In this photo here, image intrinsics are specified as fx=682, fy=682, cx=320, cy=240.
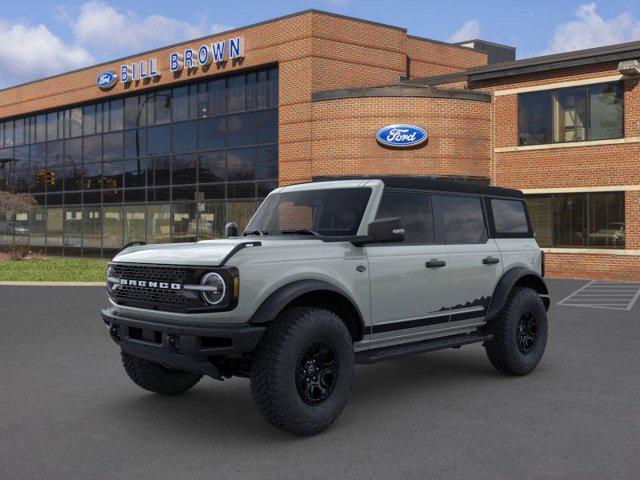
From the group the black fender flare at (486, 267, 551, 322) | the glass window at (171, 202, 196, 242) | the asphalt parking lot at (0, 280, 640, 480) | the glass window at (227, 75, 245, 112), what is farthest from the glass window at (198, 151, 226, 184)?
the black fender flare at (486, 267, 551, 322)

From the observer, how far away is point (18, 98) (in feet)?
123

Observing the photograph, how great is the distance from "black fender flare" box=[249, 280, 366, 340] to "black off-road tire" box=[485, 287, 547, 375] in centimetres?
231

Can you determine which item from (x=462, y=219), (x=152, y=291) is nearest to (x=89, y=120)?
(x=462, y=219)

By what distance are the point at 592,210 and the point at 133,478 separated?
20023 millimetres

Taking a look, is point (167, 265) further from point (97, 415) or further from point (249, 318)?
point (97, 415)

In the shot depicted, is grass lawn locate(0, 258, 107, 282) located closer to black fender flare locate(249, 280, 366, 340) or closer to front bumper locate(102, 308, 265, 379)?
front bumper locate(102, 308, 265, 379)

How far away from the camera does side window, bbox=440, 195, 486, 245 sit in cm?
679

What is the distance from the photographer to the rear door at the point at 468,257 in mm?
6645

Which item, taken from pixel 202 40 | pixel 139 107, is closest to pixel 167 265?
pixel 202 40

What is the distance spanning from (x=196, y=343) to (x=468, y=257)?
306 cm

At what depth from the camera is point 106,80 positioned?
3169cm

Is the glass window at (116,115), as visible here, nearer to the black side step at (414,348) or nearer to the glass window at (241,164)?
the glass window at (241,164)

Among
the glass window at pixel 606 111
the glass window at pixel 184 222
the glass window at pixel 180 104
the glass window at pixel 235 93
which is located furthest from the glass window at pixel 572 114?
the glass window at pixel 180 104

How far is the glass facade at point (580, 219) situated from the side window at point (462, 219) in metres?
14.3
